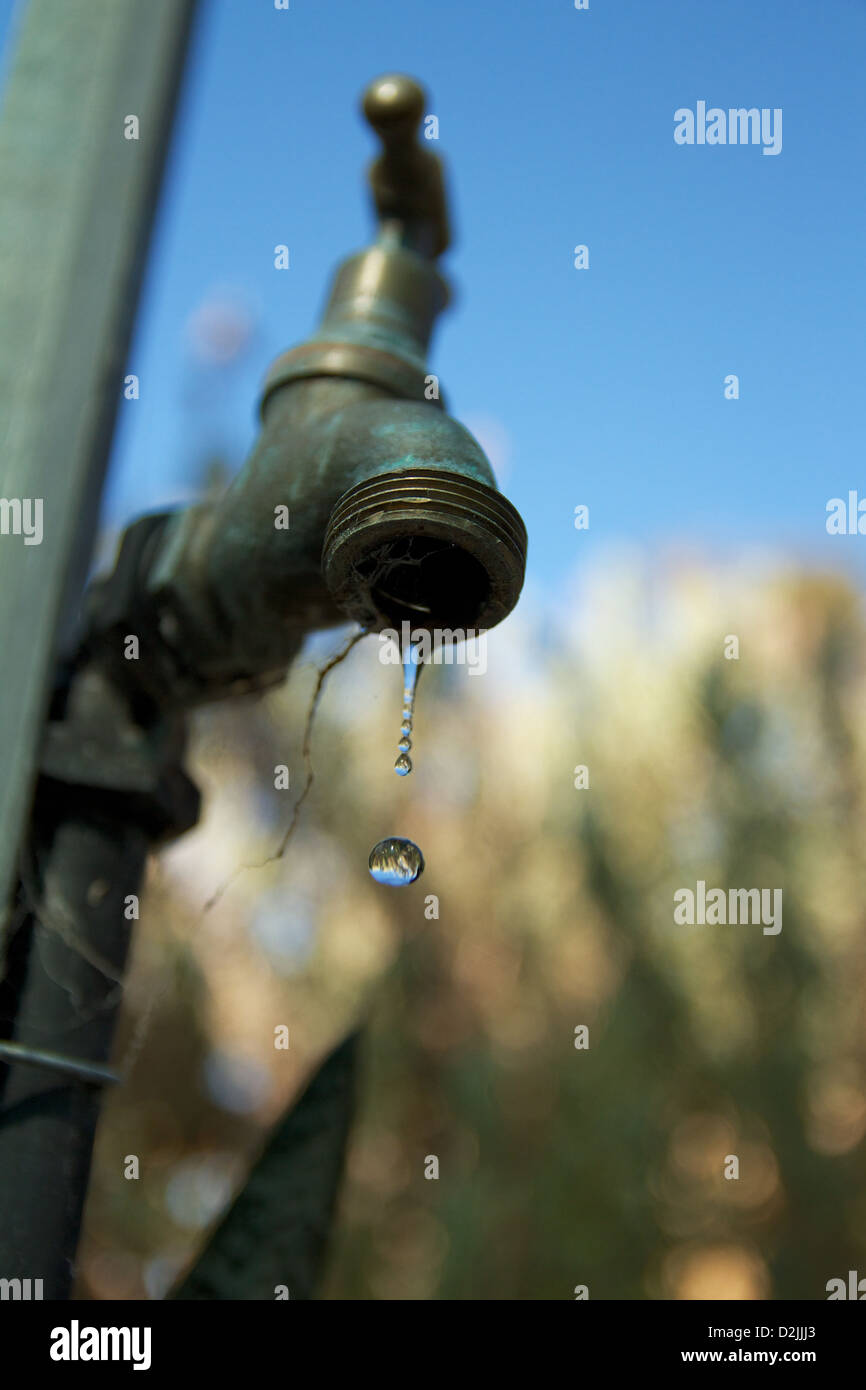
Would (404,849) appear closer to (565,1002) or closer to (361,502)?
(361,502)

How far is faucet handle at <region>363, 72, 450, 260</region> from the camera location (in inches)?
38.2

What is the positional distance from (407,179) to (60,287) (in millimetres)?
340

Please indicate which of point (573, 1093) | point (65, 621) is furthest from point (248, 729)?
point (65, 621)

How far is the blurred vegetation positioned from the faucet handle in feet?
8.06

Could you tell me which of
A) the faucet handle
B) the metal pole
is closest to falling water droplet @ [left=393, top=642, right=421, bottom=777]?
the metal pole

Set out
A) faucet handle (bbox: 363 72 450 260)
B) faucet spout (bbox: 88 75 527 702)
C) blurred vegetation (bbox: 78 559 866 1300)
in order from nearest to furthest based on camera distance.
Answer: faucet spout (bbox: 88 75 527 702) → faucet handle (bbox: 363 72 450 260) → blurred vegetation (bbox: 78 559 866 1300)

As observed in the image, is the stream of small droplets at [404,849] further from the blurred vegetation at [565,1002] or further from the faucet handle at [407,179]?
the blurred vegetation at [565,1002]

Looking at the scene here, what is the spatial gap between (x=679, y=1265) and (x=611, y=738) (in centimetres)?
262

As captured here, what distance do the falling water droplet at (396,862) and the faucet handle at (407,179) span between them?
0.59 metres

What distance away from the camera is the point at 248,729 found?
143 inches

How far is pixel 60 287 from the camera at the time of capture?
→ 90 cm

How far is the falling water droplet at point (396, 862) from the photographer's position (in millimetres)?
745

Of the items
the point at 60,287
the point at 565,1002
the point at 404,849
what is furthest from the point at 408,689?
the point at 565,1002

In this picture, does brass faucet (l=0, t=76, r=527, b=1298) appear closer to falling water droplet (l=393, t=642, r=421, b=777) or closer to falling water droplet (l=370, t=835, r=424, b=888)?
falling water droplet (l=393, t=642, r=421, b=777)
